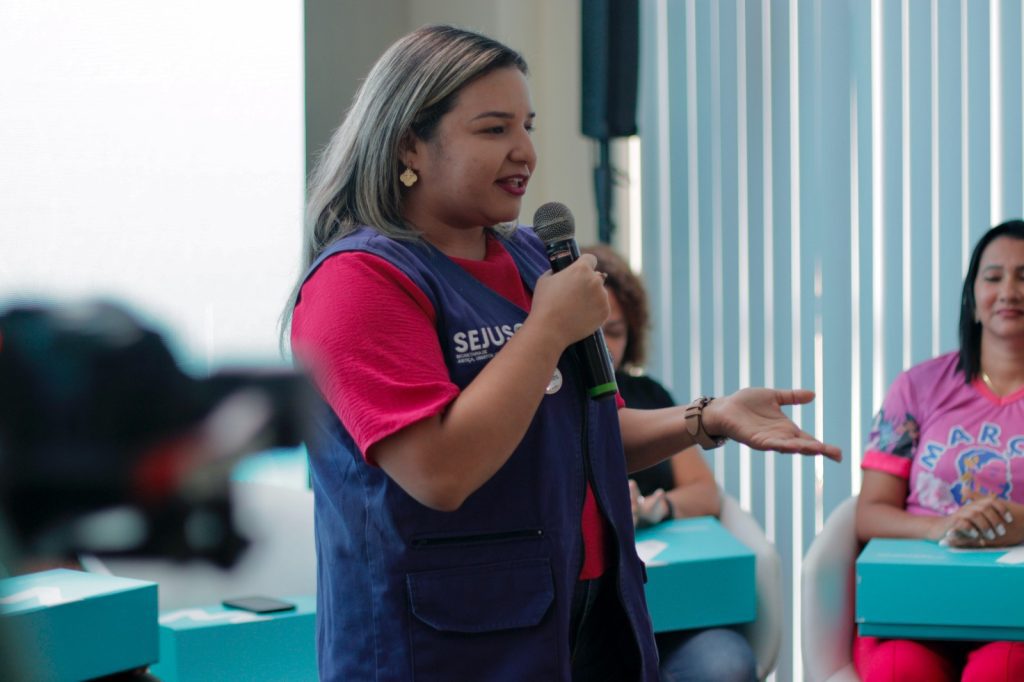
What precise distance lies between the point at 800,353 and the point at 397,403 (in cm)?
254

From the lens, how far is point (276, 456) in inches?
17.5

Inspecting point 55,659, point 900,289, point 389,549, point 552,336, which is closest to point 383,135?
point 552,336

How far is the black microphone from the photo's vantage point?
3.73ft

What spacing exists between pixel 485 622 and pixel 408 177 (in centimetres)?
46

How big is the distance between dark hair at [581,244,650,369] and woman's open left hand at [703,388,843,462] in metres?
1.63

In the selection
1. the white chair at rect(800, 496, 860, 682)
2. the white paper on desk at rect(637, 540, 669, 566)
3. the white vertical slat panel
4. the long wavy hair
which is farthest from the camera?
the white vertical slat panel

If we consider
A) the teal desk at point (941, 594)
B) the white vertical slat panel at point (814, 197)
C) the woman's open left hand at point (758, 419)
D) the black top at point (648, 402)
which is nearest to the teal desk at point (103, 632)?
the woman's open left hand at point (758, 419)

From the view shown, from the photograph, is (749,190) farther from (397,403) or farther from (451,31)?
(397,403)

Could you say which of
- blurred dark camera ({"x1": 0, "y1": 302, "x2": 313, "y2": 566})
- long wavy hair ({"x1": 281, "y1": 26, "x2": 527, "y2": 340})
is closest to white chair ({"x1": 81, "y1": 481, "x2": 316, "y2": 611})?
blurred dark camera ({"x1": 0, "y1": 302, "x2": 313, "y2": 566})

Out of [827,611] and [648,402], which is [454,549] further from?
[648,402]

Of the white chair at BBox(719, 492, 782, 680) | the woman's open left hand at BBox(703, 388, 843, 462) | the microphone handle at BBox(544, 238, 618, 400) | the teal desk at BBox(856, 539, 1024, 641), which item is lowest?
the white chair at BBox(719, 492, 782, 680)

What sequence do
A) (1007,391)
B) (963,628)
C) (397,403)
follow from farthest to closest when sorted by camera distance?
(1007,391) < (963,628) < (397,403)

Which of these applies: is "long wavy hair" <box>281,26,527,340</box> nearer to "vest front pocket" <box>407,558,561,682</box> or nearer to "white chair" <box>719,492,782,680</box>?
"vest front pocket" <box>407,558,561,682</box>

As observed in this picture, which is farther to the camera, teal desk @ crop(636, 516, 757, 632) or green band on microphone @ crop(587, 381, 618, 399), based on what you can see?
teal desk @ crop(636, 516, 757, 632)
